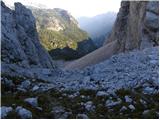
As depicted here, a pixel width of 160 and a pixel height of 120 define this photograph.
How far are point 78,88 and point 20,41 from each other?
18371mm

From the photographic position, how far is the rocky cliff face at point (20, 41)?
125 feet

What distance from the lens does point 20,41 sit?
149 feet

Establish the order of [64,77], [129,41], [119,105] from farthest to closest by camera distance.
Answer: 1. [129,41]
2. [64,77]
3. [119,105]

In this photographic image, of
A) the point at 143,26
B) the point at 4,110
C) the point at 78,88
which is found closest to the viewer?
the point at 4,110

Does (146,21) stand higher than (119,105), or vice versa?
(146,21)

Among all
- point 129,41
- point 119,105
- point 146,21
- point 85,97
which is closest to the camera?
point 119,105

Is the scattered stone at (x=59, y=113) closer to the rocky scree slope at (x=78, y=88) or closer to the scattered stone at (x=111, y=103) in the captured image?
the rocky scree slope at (x=78, y=88)

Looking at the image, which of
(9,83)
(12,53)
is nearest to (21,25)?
(12,53)

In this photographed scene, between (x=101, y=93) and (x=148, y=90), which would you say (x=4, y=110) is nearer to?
(x=101, y=93)

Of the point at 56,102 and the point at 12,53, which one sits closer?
the point at 56,102

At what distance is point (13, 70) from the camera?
3400 centimetres

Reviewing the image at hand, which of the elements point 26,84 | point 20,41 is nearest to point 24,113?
point 26,84

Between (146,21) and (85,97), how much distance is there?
45638 mm

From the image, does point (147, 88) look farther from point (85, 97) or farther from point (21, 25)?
point (21, 25)
